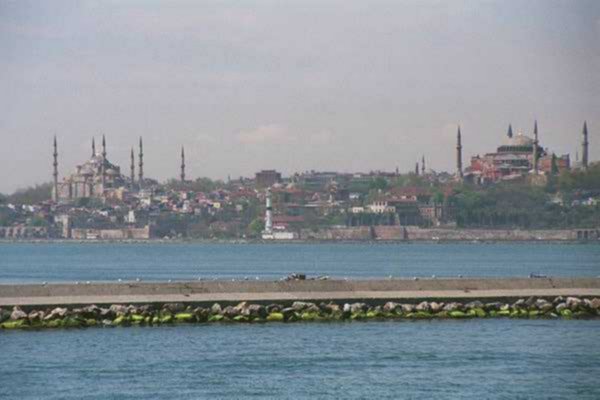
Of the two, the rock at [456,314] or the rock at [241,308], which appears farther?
the rock at [456,314]

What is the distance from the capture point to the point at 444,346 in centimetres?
3638

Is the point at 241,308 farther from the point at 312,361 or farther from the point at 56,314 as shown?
the point at 312,361

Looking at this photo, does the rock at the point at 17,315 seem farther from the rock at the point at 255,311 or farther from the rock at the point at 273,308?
the rock at the point at 273,308

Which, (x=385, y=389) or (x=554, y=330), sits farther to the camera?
(x=554, y=330)

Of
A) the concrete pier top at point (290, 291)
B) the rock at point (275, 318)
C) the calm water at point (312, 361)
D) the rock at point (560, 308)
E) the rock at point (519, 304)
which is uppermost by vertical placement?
the concrete pier top at point (290, 291)

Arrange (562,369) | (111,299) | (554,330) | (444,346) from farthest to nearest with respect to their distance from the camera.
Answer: (111,299) < (554,330) < (444,346) < (562,369)

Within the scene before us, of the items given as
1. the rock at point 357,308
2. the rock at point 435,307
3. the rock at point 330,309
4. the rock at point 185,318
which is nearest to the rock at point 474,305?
the rock at point 435,307

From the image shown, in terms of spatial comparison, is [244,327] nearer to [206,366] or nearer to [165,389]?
[206,366]

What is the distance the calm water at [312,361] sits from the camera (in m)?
30.1

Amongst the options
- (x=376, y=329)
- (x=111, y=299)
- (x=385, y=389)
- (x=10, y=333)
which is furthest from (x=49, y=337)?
(x=385, y=389)

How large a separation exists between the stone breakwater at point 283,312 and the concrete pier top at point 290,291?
2.03ft

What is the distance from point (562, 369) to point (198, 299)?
12.0 meters

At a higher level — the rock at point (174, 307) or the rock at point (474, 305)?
the rock at point (174, 307)

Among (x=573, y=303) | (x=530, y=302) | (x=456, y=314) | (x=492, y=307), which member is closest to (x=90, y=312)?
(x=456, y=314)
